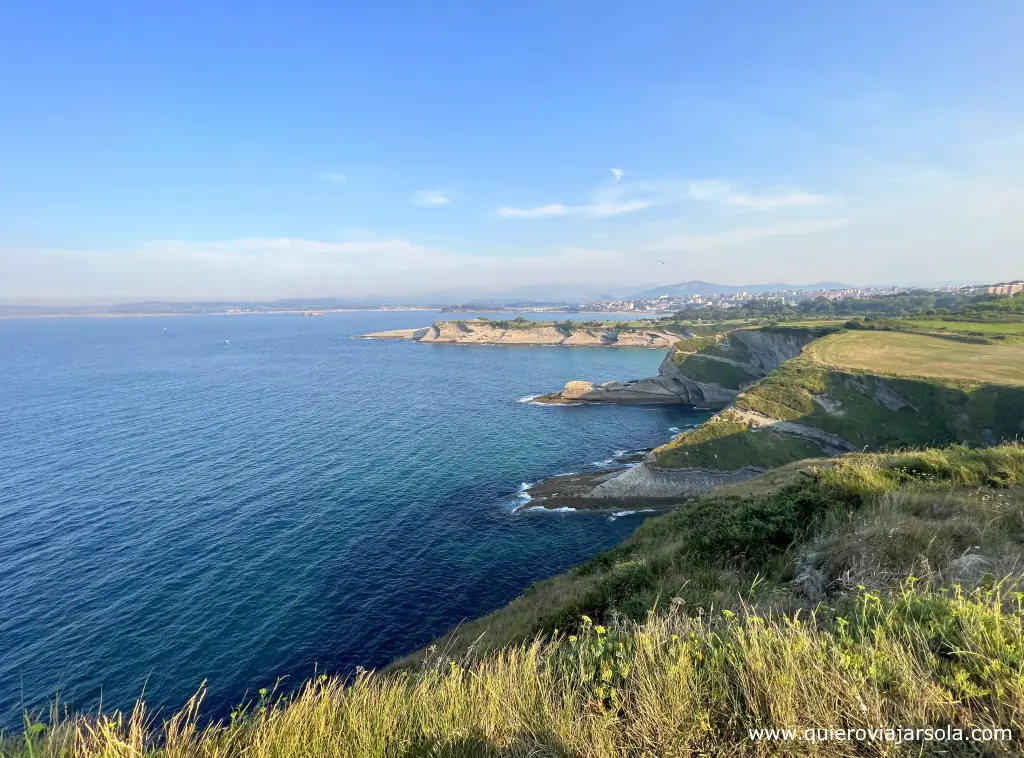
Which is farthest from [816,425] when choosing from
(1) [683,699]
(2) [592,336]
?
(2) [592,336]

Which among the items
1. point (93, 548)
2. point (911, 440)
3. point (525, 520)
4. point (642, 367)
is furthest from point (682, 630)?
point (642, 367)

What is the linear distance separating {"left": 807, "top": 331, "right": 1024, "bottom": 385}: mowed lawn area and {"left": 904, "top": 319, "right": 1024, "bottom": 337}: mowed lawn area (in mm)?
7500

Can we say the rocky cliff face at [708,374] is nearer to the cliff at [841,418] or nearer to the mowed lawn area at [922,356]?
the mowed lawn area at [922,356]

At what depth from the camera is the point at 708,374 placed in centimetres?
9288

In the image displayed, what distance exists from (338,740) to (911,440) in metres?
A: 61.2

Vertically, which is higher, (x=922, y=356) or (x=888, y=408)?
(x=922, y=356)

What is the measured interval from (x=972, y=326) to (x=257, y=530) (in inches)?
4620

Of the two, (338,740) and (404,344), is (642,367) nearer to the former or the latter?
(404,344)

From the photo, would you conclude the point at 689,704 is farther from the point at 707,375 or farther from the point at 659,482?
the point at 707,375

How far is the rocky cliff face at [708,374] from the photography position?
8994 cm

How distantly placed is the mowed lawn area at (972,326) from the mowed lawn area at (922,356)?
7500 millimetres

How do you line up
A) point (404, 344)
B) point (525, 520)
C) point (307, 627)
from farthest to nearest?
point (404, 344) → point (525, 520) → point (307, 627)

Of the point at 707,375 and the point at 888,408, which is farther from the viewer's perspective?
the point at 707,375

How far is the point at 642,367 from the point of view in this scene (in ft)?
440
